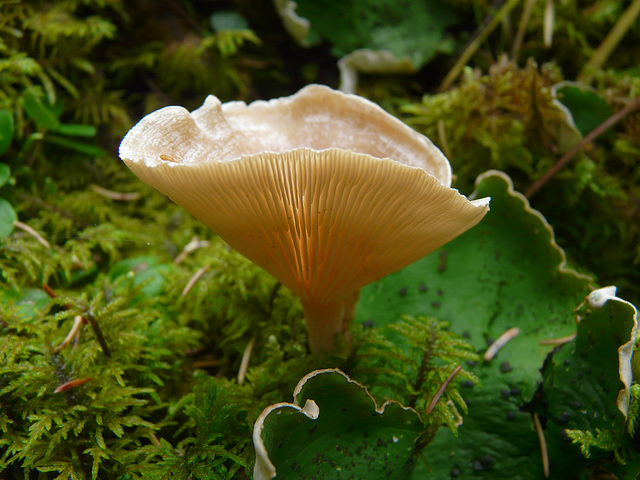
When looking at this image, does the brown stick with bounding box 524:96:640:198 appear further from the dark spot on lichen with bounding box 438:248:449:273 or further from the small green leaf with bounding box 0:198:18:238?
the small green leaf with bounding box 0:198:18:238

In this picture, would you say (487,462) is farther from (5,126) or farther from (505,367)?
(5,126)

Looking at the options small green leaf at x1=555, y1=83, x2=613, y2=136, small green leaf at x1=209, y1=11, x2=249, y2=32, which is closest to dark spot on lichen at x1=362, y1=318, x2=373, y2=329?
small green leaf at x1=555, y1=83, x2=613, y2=136

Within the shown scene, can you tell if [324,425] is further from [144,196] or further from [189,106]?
[189,106]

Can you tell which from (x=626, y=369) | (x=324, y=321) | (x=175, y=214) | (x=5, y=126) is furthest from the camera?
(x=175, y=214)

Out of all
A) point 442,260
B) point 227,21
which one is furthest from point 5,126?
point 442,260

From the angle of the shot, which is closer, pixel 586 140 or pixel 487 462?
pixel 487 462

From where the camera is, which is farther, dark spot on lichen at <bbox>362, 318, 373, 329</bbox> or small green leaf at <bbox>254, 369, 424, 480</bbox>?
dark spot on lichen at <bbox>362, 318, 373, 329</bbox>

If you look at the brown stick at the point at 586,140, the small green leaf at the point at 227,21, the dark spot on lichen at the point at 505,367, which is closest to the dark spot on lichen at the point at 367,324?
the dark spot on lichen at the point at 505,367
